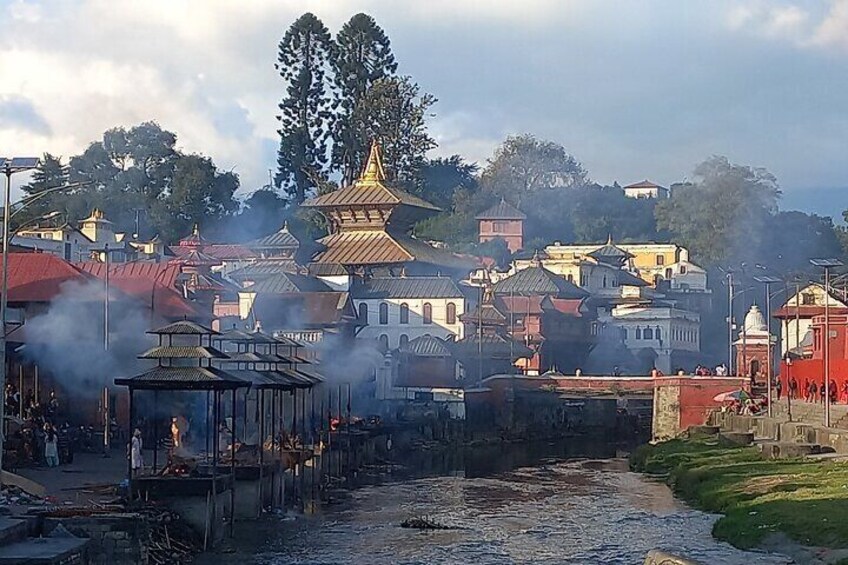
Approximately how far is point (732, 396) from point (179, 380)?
50.5 m

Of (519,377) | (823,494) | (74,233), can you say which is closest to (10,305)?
(823,494)

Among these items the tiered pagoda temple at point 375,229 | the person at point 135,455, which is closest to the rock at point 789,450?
the person at point 135,455

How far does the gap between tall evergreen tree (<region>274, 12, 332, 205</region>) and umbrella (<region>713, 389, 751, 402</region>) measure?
47.3m

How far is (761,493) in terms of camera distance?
41625mm

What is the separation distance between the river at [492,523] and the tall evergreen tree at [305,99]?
2338 inches

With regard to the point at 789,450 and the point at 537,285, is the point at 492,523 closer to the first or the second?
the point at 789,450

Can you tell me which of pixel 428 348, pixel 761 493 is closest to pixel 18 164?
pixel 761 493

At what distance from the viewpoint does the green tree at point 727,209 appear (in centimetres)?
12431

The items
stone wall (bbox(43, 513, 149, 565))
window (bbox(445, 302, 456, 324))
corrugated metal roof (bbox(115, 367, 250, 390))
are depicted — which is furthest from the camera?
window (bbox(445, 302, 456, 324))

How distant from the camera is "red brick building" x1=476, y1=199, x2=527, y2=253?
438 feet

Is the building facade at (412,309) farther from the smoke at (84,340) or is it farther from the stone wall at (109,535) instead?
the stone wall at (109,535)

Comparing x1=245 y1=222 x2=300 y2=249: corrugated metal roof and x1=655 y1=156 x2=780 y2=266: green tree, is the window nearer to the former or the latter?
x1=245 y1=222 x2=300 y2=249: corrugated metal roof

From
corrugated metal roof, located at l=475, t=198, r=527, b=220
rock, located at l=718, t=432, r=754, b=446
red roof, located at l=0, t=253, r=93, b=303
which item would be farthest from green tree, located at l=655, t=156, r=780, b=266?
red roof, located at l=0, t=253, r=93, b=303

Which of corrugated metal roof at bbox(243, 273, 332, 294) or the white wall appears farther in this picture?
the white wall
